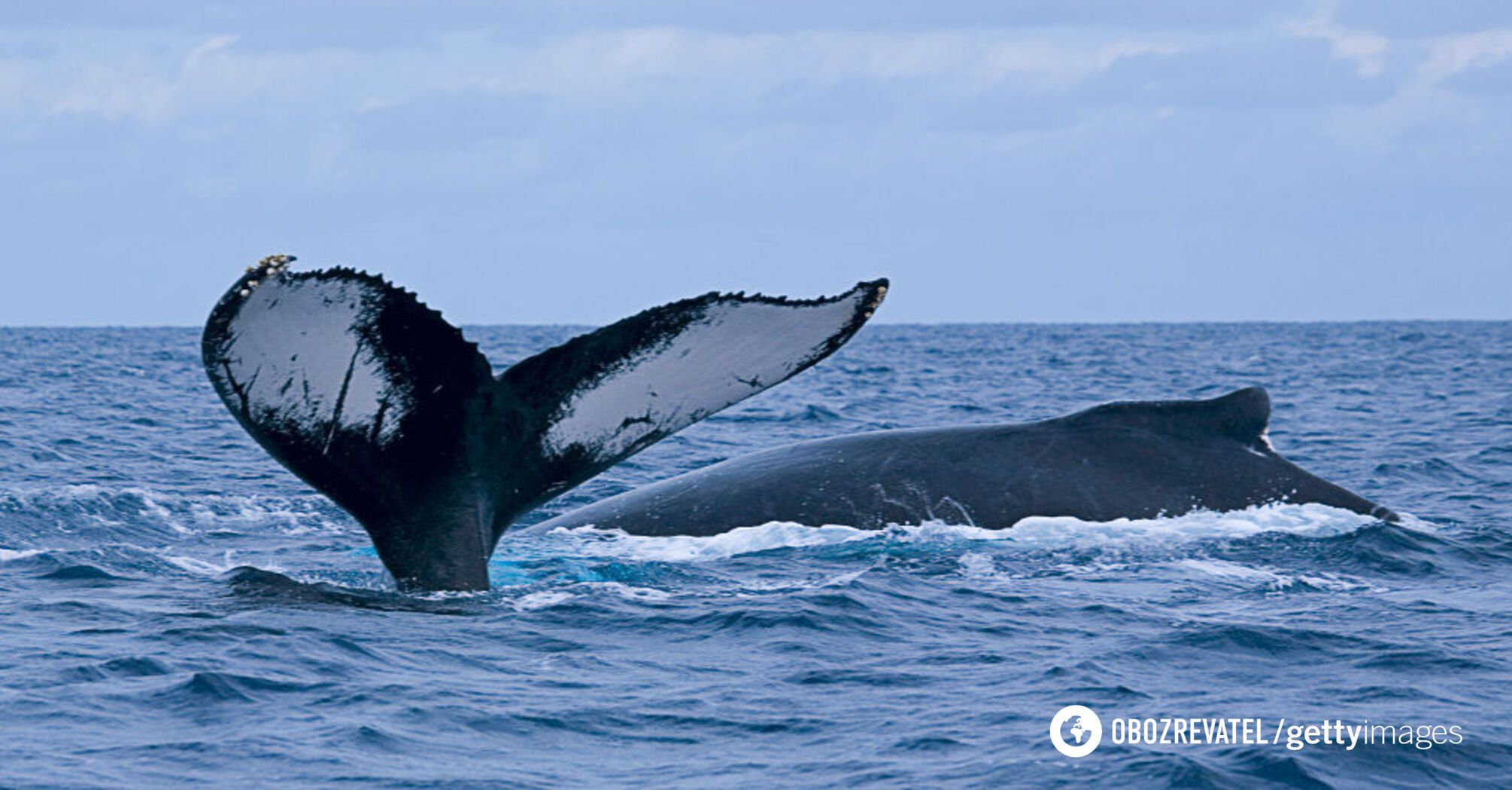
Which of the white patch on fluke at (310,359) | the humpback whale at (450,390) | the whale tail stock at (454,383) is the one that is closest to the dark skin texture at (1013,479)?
the humpback whale at (450,390)

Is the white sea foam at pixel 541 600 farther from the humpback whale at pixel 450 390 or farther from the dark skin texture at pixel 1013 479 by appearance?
the dark skin texture at pixel 1013 479

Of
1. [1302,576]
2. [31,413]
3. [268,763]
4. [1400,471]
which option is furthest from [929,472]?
[31,413]

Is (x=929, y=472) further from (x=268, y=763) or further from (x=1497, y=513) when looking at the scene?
(x=268, y=763)

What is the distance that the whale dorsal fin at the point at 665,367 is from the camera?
6.77 metres

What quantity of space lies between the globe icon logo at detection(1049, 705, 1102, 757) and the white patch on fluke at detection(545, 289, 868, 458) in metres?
1.57

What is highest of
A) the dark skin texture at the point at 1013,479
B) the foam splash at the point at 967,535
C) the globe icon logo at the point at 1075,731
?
the dark skin texture at the point at 1013,479

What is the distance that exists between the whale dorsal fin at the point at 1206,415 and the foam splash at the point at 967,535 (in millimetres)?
589

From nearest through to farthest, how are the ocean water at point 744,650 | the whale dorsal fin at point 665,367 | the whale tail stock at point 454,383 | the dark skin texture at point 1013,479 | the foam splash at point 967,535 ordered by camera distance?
the ocean water at point 744,650 → the whale tail stock at point 454,383 → the whale dorsal fin at point 665,367 → the foam splash at point 967,535 → the dark skin texture at point 1013,479

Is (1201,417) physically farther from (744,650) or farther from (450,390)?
(450,390)

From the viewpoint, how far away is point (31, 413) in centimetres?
2614

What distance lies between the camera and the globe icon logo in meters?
6.46

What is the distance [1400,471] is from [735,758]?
12936mm

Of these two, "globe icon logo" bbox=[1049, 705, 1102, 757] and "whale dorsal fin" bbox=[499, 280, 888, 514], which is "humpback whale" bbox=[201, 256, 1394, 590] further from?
"globe icon logo" bbox=[1049, 705, 1102, 757]

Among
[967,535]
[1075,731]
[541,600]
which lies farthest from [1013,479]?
[1075,731]
